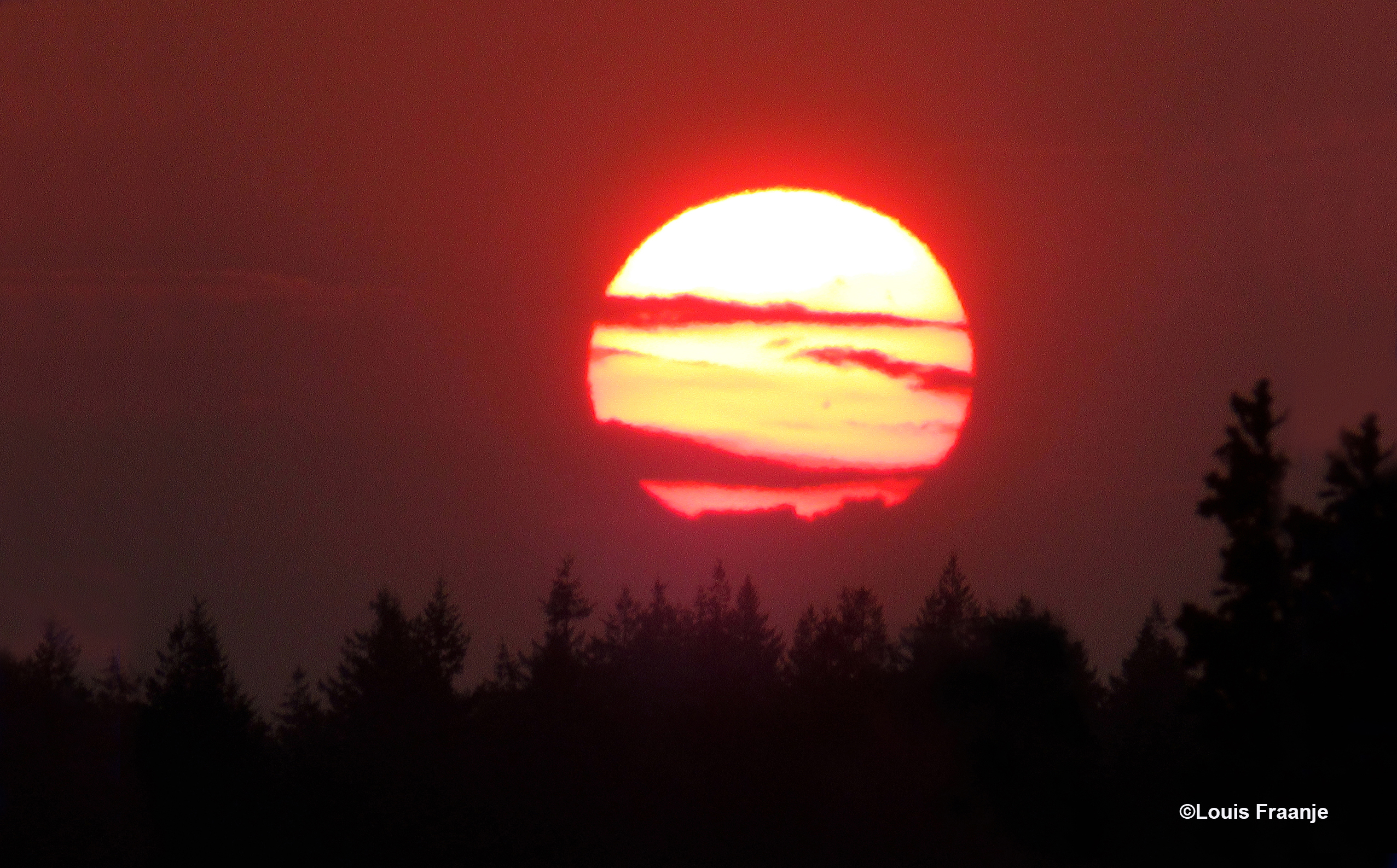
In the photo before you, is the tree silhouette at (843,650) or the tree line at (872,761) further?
the tree silhouette at (843,650)

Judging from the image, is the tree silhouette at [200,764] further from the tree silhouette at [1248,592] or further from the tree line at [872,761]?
the tree silhouette at [1248,592]

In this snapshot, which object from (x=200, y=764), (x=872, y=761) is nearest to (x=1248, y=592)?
(x=872, y=761)

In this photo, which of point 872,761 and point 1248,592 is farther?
point 872,761

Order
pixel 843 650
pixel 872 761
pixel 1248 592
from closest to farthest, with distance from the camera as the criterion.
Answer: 1. pixel 1248 592
2. pixel 872 761
3. pixel 843 650

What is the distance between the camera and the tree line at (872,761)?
5366cm

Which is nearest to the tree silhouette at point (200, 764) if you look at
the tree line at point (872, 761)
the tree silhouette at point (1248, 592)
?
the tree line at point (872, 761)

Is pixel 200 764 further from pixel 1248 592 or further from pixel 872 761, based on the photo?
pixel 1248 592

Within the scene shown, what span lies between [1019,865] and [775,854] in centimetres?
795

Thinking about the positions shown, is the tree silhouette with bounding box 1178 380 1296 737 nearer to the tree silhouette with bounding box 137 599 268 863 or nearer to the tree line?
the tree line

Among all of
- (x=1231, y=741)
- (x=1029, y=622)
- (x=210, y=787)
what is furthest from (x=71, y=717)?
(x=1231, y=741)

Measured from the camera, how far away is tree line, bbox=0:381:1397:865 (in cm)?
5366

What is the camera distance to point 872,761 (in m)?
68.6

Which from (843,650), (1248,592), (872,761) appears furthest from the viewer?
(843,650)

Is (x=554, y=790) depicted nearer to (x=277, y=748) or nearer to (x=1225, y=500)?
(x=277, y=748)
